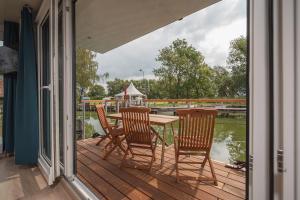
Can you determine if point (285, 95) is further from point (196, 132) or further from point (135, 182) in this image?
point (135, 182)

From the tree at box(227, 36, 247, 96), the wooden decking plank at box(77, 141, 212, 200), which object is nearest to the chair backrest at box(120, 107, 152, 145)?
the wooden decking plank at box(77, 141, 212, 200)

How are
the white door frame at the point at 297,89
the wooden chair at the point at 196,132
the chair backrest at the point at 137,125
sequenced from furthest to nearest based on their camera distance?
the chair backrest at the point at 137,125 < the wooden chair at the point at 196,132 < the white door frame at the point at 297,89

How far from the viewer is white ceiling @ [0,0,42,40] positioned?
8.80 ft

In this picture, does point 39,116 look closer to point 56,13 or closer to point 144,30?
point 56,13

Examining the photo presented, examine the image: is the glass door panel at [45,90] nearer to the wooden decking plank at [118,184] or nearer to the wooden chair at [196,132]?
the wooden decking plank at [118,184]

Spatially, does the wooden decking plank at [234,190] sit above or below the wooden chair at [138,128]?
below

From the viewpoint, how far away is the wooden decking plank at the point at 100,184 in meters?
1.93

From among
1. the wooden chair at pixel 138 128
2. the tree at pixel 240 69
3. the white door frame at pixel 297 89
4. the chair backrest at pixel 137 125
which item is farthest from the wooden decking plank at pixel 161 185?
the white door frame at pixel 297 89

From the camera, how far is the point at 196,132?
88.6 inches

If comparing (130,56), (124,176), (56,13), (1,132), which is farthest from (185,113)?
(130,56)

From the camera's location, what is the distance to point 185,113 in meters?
2.20

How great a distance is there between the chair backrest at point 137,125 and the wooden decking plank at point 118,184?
49 centimetres

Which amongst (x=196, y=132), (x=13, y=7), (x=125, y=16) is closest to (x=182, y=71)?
(x=125, y=16)

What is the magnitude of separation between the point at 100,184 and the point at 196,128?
121 cm
